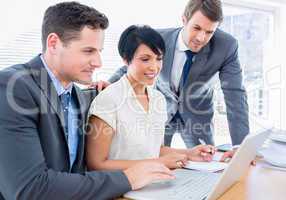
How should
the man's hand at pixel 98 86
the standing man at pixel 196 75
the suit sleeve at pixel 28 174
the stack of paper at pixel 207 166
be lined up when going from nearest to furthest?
the suit sleeve at pixel 28 174 < the stack of paper at pixel 207 166 < the man's hand at pixel 98 86 < the standing man at pixel 196 75

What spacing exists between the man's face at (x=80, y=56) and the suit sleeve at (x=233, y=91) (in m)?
1.01

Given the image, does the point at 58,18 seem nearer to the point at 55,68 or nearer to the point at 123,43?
the point at 55,68

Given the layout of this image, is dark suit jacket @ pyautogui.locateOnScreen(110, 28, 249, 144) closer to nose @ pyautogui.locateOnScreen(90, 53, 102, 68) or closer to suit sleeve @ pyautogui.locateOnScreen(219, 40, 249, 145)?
suit sleeve @ pyautogui.locateOnScreen(219, 40, 249, 145)

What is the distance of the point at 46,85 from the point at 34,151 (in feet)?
0.73

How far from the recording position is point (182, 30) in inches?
76.4

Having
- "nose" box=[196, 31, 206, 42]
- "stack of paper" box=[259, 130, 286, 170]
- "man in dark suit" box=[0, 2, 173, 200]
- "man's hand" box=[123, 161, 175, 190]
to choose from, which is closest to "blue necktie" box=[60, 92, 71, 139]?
"man in dark suit" box=[0, 2, 173, 200]

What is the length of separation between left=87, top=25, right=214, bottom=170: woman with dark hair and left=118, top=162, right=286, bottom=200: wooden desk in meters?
0.24

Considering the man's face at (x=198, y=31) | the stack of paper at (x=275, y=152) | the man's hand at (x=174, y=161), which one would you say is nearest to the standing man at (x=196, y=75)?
the man's face at (x=198, y=31)

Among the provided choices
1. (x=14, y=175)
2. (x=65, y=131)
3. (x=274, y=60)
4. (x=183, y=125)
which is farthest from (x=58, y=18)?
→ (x=274, y=60)

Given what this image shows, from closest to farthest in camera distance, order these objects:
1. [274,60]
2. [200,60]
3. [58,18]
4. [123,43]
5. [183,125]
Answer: [58,18] < [123,43] < [200,60] < [183,125] < [274,60]

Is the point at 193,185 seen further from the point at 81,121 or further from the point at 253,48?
the point at 253,48

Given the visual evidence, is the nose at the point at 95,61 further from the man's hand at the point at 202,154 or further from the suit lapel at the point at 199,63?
the suit lapel at the point at 199,63

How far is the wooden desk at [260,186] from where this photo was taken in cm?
94

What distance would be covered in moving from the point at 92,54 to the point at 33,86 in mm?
255
